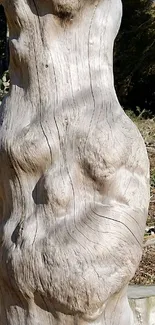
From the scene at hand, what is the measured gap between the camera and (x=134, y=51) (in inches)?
429

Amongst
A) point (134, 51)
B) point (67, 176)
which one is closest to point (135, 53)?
point (134, 51)

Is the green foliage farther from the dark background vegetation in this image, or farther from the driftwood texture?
the driftwood texture

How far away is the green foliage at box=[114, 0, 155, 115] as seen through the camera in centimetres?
1070

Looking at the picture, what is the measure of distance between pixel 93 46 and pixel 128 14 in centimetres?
971

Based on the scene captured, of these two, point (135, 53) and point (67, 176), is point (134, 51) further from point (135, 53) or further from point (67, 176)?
point (67, 176)

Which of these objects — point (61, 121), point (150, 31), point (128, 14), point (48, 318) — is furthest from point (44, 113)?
point (128, 14)

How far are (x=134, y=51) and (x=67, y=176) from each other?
9.33 metres

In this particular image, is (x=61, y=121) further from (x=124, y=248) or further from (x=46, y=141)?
(x=124, y=248)

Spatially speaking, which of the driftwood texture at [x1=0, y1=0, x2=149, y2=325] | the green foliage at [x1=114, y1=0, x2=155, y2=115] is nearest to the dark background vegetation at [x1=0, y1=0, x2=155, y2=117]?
the green foliage at [x1=114, y1=0, x2=155, y2=115]

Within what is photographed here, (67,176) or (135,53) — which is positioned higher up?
(135,53)

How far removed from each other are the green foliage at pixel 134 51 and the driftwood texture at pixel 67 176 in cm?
880

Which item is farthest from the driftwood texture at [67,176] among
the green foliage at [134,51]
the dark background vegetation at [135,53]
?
the green foliage at [134,51]

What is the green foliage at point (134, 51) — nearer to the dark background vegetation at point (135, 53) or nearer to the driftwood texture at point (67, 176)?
the dark background vegetation at point (135, 53)

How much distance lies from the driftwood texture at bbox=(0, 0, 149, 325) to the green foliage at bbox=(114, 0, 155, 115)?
8.80 meters
